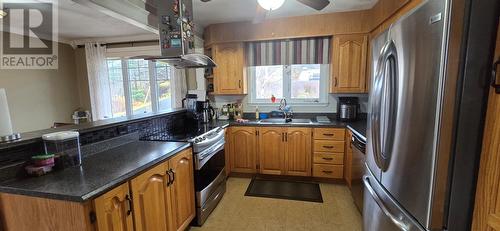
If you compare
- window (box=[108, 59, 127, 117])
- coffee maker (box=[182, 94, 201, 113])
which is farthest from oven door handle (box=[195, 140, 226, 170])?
window (box=[108, 59, 127, 117])

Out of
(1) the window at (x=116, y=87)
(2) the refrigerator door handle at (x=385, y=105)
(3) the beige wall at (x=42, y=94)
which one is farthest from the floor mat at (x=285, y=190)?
(3) the beige wall at (x=42, y=94)

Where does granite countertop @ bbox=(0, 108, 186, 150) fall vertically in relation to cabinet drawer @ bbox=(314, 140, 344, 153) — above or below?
above

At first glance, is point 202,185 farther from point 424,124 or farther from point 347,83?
point 347,83

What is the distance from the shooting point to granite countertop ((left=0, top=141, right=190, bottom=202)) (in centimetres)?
109

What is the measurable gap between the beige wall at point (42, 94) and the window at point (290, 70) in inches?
135

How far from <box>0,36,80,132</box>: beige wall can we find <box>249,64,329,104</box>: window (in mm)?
3449

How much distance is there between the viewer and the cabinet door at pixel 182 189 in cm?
179

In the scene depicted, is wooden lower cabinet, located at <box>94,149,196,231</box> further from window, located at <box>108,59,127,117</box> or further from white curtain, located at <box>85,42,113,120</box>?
white curtain, located at <box>85,42,113,120</box>

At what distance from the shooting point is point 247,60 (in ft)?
11.4

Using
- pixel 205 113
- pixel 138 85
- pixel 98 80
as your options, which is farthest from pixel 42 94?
pixel 205 113

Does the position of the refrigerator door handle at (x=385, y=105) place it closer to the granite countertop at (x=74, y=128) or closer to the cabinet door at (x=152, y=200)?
the cabinet door at (x=152, y=200)

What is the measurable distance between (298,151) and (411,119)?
2032 mm

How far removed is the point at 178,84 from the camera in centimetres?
369

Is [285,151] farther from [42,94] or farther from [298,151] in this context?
[42,94]
